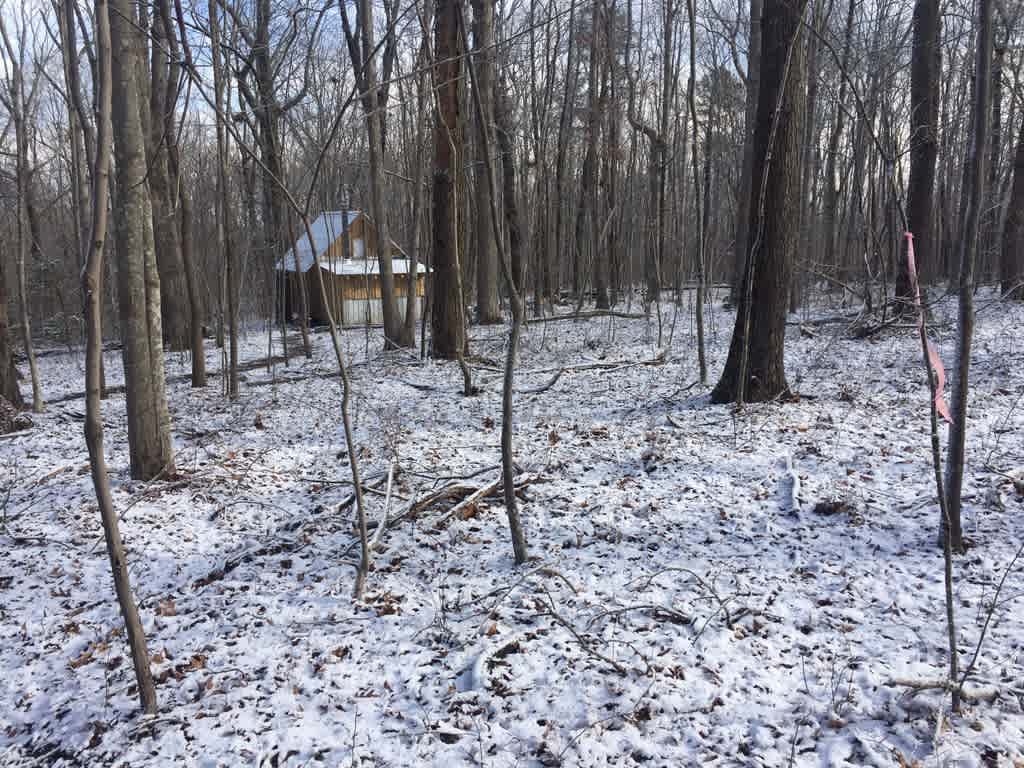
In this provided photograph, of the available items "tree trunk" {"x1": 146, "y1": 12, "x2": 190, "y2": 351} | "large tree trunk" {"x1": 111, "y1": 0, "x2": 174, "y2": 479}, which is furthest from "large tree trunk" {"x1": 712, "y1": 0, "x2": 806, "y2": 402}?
"tree trunk" {"x1": 146, "y1": 12, "x2": 190, "y2": 351}

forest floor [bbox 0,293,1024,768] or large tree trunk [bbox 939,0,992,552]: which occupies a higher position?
large tree trunk [bbox 939,0,992,552]

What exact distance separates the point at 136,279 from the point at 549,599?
402cm

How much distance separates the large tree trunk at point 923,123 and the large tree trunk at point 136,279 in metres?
9.45

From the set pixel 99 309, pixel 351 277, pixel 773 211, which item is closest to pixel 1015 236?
pixel 773 211

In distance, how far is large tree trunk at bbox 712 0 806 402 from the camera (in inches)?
227

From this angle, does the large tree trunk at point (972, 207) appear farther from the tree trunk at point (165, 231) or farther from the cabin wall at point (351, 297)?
the cabin wall at point (351, 297)

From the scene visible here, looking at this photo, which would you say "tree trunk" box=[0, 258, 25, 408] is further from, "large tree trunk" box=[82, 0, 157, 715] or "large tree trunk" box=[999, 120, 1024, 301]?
"large tree trunk" box=[999, 120, 1024, 301]

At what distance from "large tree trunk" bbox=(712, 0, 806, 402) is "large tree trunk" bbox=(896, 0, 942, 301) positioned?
414 centimetres

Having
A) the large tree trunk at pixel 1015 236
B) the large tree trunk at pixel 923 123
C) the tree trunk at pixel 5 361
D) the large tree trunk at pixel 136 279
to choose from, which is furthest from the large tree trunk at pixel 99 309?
the large tree trunk at pixel 1015 236

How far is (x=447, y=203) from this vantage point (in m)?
9.59

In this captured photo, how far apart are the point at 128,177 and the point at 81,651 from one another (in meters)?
3.44

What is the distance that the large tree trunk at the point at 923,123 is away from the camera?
910 centimetres

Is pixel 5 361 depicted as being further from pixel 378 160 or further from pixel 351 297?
pixel 351 297

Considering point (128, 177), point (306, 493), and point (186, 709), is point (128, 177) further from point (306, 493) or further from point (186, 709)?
point (186, 709)
